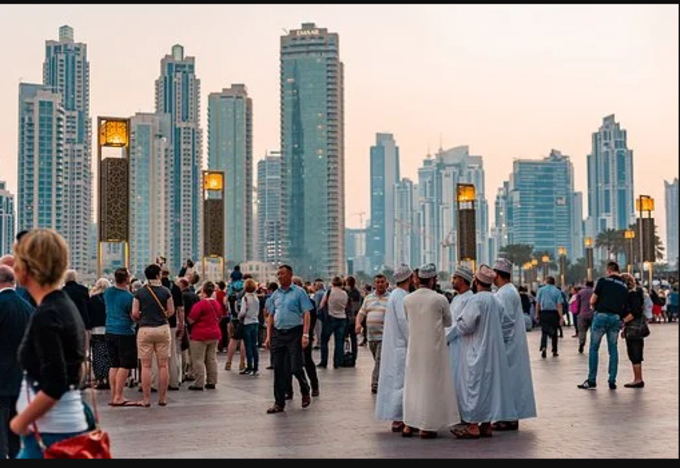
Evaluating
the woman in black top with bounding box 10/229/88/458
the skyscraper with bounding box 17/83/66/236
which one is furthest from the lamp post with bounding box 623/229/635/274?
the skyscraper with bounding box 17/83/66/236

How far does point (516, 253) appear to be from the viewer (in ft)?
463

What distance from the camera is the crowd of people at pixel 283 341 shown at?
5.11 meters

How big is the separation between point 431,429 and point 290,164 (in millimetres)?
182871

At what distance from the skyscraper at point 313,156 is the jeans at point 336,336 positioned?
164 meters

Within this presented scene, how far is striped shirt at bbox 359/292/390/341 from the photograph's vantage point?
15500 millimetres

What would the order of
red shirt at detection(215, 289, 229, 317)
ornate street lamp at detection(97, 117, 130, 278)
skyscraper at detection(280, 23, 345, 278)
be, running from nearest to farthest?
1. ornate street lamp at detection(97, 117, 130, 278)
2. red shirt at detection(215, 289, 229, 317)
3. skyscraper at detection(280, 23, 345, 278)

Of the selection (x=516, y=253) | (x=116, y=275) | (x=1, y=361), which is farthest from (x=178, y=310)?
(x=516, y=253)

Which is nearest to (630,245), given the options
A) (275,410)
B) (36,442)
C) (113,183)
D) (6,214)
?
(6,214)

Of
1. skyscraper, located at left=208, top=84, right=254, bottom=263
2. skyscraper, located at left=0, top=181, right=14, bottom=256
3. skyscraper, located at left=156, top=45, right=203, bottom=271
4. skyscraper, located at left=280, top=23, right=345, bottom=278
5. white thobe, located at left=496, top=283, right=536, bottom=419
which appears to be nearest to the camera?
white thobe, located at left=496, top=283, right=536, bottom=419

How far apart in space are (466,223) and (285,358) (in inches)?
863

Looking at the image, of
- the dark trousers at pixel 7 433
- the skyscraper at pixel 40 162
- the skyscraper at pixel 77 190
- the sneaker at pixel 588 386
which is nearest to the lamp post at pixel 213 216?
the sneaker at pixel 588 386

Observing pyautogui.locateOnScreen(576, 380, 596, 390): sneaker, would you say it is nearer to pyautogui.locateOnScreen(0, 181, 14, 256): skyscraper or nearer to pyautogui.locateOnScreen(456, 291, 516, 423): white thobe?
pyautogui.locateOnScreen(456, 291, 516, 423): white thobe

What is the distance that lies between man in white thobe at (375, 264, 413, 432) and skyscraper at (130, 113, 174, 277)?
417ft

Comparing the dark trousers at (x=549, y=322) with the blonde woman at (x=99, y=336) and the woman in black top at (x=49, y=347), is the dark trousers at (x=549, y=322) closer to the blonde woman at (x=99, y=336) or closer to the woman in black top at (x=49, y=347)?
the blonde woman at (x=99, y=336)
